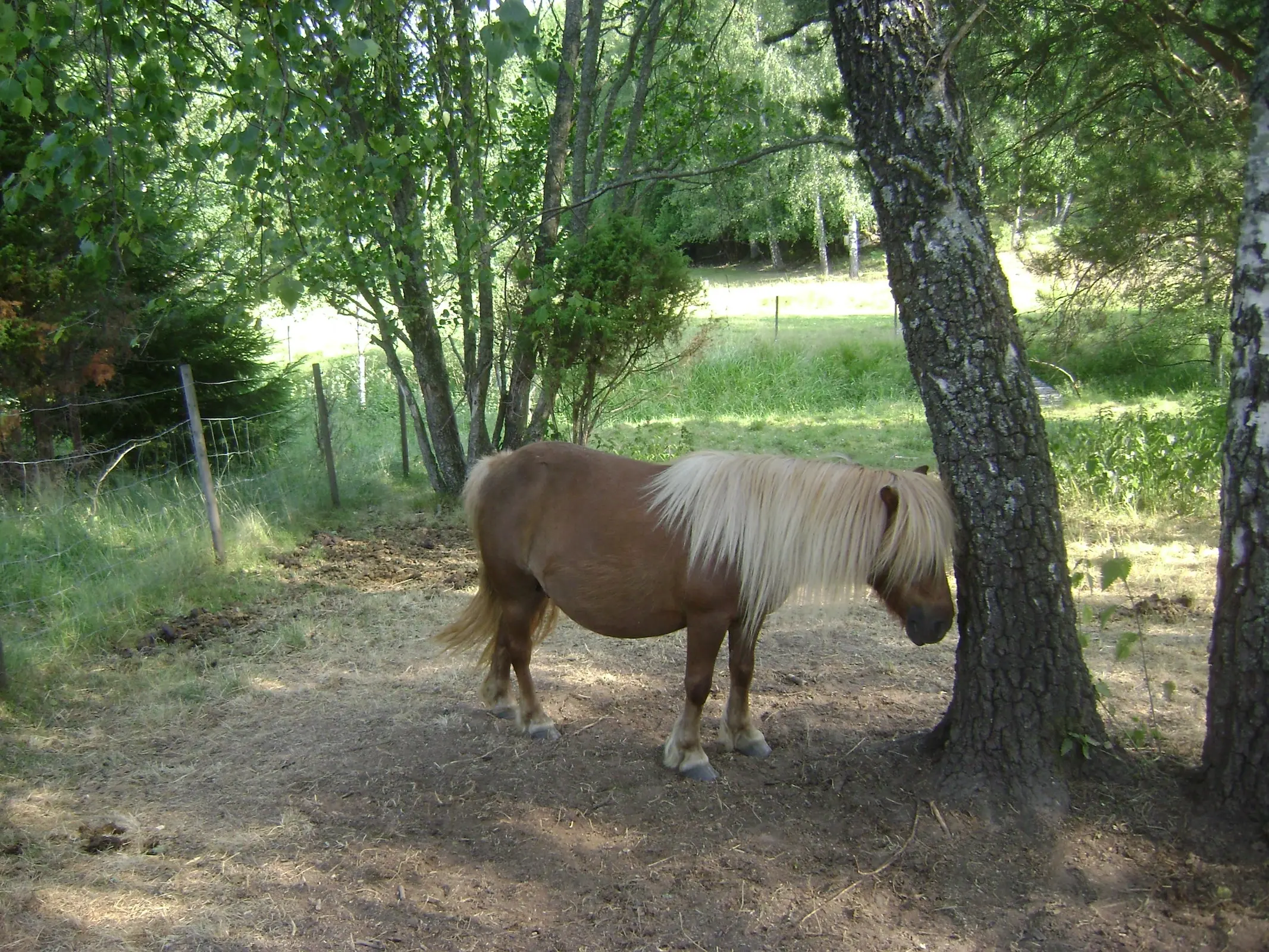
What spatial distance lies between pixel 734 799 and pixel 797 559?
102 cm

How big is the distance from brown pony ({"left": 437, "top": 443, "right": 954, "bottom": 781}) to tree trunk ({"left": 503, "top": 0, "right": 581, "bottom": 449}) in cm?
387

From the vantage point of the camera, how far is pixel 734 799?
360 centimetres

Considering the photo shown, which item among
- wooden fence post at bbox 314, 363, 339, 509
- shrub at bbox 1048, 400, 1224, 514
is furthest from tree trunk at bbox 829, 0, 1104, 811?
wooden fence post at bbox 314, 363, 339, 509

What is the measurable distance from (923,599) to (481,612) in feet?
7.50

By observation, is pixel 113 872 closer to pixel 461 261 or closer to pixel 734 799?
pixel 734 799

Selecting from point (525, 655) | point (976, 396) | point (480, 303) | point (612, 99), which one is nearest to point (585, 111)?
point (612, 99)

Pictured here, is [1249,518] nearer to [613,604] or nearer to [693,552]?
[693,552]

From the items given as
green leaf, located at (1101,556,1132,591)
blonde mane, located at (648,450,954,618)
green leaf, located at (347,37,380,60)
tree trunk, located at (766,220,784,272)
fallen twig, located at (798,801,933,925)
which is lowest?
fallen twig, located at (798,801,933,925)

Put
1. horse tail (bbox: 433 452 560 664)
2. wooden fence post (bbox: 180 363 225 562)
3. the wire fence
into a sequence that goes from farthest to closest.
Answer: wooden fence post (bbox: 180 363 225 562) < the wire fence < horse tail (bbox: 433 452 560 664)

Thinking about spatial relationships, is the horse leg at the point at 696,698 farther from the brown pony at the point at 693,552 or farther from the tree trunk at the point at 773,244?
the tree trunk at the point at 773,244

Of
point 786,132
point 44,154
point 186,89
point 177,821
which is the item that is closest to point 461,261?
point 186,89

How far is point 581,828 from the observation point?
3445 mm

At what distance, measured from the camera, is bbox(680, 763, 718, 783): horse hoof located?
375cm

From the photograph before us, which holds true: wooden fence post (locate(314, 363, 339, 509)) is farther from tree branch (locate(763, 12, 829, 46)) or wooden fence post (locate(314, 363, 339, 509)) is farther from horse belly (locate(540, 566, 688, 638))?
horse belly (locate(540, 566, 688, 638))
